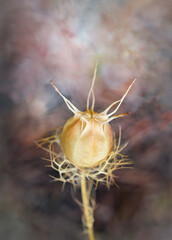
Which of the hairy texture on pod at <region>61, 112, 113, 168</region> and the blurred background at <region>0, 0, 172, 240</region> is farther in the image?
the blurred background at <region>0, 0, 172, 240</region>

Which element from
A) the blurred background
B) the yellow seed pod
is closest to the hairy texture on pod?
the yellow seed pod

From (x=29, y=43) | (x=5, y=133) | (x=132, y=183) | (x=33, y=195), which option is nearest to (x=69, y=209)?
(x=33, y=195)

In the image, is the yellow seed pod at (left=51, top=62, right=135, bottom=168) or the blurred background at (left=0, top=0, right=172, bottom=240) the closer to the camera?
the yellow seed pod at (left=51, top=62, right=135, bottom=168)

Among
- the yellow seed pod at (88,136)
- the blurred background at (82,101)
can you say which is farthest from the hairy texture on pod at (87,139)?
the blurred background at (82,101)

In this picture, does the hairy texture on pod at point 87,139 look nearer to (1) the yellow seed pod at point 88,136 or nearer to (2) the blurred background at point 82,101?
(1) the yellow seed pod at point 88,136

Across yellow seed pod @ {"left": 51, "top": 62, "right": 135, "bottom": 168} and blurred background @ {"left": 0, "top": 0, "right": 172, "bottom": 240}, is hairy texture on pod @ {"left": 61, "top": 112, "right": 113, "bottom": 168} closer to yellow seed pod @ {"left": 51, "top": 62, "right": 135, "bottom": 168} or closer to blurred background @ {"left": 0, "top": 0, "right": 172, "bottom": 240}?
yellow seed pod @ {"left": 51, "top": 62, "right": 135, "bottom": 168}

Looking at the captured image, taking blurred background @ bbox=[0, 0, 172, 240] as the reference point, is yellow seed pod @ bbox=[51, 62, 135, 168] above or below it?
below
